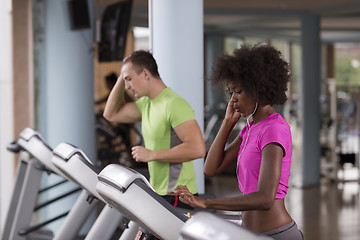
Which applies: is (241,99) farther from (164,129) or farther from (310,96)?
(310,96)

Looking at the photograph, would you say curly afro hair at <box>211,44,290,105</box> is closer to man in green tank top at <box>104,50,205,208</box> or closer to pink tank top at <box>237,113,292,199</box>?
pink tank top at <box>237,113,292,199</box>

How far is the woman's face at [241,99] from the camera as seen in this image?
1861mm

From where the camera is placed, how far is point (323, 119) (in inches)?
450

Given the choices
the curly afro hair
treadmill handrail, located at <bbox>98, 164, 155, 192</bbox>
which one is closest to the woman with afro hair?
the curly afro hair

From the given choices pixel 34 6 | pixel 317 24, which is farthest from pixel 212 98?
pixel 34 6

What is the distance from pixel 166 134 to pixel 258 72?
2.86 ft

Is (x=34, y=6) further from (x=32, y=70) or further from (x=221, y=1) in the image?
(x=221, y=1)

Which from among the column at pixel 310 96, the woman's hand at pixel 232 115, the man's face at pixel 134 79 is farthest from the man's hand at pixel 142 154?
the column at pixel 310 96

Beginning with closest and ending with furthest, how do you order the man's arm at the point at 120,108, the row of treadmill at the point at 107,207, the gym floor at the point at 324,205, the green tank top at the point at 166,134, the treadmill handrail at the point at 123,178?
the row of treadmill at the point at 107,207
the treadmill handrail at the point at 123,178
the green tank top at the point at 166,134
the man's arm at the point at 120,108
the gym floor at the point at 324,205

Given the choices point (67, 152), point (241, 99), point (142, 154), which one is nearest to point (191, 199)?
point (241, 99)

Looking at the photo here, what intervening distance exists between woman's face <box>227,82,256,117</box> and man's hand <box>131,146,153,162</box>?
0.68m

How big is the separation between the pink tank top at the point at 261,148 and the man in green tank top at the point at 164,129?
0.66 metres

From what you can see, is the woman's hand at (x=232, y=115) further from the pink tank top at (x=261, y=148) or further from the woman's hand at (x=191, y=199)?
the woman's hand at (x=191, y=199)

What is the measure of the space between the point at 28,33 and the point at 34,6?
0.97 meters
